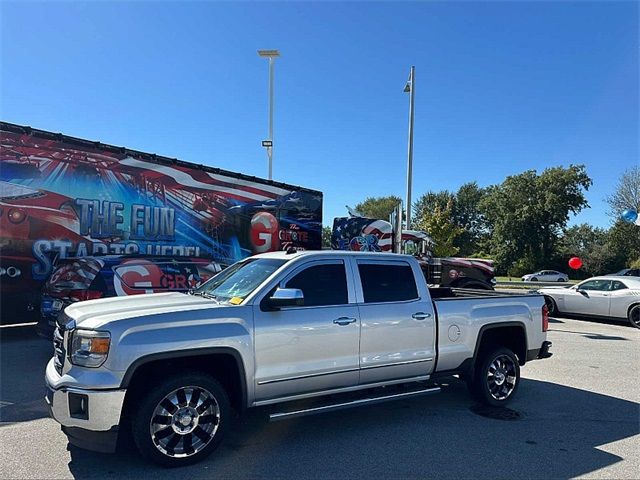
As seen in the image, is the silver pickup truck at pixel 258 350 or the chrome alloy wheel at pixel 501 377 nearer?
the silver pickup truck at pixel 258 350

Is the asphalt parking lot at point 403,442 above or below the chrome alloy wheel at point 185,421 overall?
below

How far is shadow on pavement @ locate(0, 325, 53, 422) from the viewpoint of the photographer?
5.35 meters

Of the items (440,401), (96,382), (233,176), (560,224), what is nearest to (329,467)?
(96,382)

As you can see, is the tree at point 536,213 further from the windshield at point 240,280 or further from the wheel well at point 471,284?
the windshield at point 240,280

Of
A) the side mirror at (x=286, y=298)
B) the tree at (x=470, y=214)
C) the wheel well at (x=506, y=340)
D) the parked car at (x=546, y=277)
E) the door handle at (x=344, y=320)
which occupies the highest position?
the tree at (x=470, y=214)

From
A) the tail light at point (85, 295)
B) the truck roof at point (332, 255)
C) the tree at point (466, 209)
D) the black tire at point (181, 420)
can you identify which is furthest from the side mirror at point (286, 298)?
A: the tree at point (466, 209)

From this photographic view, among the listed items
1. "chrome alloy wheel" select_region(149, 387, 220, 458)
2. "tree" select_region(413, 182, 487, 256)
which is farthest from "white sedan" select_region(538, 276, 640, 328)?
"tree" select_region(413, 182, 487, 256)

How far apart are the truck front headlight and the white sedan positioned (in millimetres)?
13742

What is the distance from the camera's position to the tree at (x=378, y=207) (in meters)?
75.9

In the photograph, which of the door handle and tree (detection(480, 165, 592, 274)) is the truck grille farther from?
tree (detection(480, 165, 592, 274))

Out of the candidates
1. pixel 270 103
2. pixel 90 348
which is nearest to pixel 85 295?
pixel 90 348

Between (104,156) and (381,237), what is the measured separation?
9.37 metres

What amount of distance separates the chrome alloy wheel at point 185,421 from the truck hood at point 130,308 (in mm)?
693

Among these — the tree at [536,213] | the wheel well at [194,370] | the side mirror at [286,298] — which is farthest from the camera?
the tree at [536,213]
